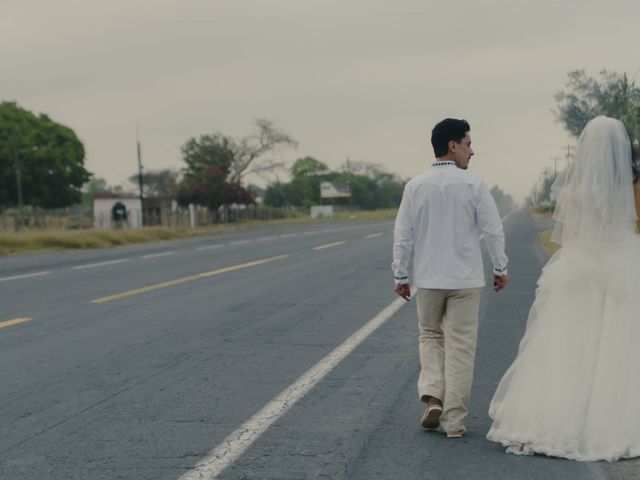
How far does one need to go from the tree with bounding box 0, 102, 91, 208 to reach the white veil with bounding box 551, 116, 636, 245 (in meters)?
→ 68.4

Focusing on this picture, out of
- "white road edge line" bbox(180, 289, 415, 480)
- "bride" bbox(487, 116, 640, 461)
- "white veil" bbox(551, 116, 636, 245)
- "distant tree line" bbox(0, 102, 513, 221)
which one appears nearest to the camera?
"white road edge line" bbox(180, 289, 415, 480)

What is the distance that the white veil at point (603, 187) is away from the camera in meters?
4.58

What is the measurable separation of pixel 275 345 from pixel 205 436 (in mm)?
2974

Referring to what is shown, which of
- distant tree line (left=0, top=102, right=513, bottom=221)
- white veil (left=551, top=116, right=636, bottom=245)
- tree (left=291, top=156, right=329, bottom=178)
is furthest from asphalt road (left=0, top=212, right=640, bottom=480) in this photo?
tree (left=291, top=156, right=329, bottom=178)

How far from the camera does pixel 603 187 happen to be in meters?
4.58

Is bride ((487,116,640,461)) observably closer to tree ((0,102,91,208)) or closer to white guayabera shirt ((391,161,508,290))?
white guayabera shirt ((391,161,508,290))

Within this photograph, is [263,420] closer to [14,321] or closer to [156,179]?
[14,321]

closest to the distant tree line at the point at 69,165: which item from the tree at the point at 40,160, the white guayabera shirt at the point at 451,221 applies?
the tree at the point at 40,160

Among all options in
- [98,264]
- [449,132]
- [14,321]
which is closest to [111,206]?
[98,264]

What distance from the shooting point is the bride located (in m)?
4.23

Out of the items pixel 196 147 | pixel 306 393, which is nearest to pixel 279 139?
pixel 196 147

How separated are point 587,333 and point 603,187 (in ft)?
2.81

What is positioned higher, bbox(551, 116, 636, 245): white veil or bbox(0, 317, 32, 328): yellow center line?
bbox(551, 116, 636, 245): white veil

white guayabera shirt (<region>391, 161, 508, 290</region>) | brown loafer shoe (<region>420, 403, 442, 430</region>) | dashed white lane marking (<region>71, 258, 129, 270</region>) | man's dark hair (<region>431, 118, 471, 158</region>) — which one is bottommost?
dashed white lane marking (<region>71, 258, 129, 270</region>)
